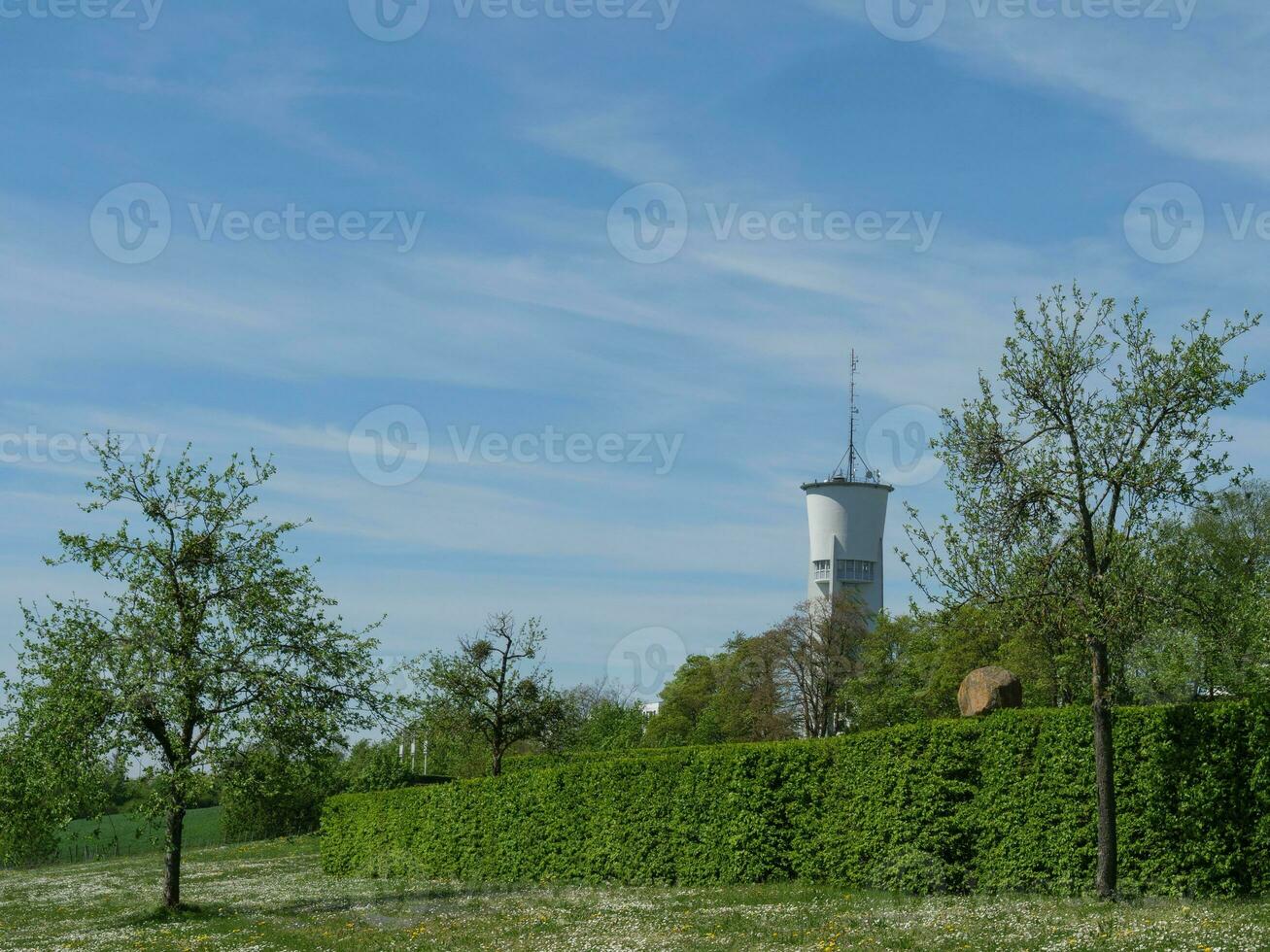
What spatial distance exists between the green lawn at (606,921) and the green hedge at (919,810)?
1.10 meters

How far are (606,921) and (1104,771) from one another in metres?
9.91

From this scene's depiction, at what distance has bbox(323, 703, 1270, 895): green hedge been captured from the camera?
20.4 m

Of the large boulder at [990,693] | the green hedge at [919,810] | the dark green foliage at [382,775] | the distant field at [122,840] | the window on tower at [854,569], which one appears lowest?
the distant field at [122,840]

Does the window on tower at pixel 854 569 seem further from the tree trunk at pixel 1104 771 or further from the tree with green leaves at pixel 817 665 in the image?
the tree trunk at pixel 1104 771

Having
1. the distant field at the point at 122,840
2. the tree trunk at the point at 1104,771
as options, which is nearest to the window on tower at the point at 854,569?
the distant field at the point at 122,840

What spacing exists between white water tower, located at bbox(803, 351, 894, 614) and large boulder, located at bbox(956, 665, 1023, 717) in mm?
95479

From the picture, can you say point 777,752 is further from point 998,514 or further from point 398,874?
point 398,874

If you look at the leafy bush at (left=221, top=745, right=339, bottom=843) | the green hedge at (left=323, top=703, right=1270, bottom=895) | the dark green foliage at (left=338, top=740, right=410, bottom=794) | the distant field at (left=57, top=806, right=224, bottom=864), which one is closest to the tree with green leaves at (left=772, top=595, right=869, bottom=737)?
the dark green foliage at (left=338, top=740, right=410, bottom=794)

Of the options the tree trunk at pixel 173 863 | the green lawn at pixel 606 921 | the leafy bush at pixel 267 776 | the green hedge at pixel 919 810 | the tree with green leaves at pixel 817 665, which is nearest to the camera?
the green lawn at pixel 606 921

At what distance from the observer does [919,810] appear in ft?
80.8

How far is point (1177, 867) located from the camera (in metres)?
20.5

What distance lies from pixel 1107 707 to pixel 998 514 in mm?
4131

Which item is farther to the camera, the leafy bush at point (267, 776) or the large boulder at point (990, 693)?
the leafy bush at point (267, 776)

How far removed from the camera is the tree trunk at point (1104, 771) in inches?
810
